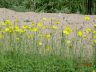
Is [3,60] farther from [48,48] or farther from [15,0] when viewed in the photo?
[15,0]

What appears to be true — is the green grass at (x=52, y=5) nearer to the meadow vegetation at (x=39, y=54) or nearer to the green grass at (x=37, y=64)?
the meadow vegetation at (x=39, y=54)

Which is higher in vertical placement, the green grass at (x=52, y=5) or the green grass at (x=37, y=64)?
the green grass at (x=52, y=5)

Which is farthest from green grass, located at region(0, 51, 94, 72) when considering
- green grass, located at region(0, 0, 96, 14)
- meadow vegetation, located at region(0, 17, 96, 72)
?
green grass, located at region(0, 0, 96, 14)

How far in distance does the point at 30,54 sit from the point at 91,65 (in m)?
1.03

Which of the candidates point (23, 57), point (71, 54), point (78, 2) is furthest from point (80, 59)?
point (78, 2)

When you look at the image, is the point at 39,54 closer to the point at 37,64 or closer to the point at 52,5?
the point at 37,64

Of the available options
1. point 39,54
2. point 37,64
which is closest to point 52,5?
point 39,54

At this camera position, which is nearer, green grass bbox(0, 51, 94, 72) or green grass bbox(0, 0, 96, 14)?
green grass bbox(0, 51, 94, 72)

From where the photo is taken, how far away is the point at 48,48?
6.27 m

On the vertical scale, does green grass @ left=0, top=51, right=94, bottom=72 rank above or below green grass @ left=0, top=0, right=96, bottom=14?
below

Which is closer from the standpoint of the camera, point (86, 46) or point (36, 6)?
point (86, 46)

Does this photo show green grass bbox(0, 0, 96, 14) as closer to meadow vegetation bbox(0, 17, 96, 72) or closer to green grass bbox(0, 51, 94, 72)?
meadow vegetation bbox(0, 17, 96, 72)

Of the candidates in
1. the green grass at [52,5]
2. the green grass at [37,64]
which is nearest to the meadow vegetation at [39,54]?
the green grass at [37,64]

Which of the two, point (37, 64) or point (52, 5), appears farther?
point (52, 5)
